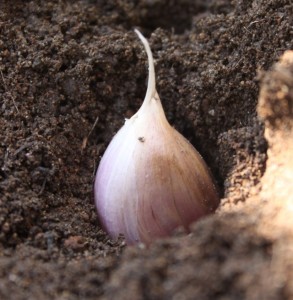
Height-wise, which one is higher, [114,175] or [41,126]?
[41,126]

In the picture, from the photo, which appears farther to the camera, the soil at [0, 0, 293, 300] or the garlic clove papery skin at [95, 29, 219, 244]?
the garlic clove papery skin at [95, 29, 219, 244]

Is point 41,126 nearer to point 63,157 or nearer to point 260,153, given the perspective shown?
point 63,157

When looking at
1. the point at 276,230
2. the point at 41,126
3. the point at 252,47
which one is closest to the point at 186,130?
the point at 252,47

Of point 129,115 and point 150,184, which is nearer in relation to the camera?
point 150,184

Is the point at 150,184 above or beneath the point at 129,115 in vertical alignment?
beneath

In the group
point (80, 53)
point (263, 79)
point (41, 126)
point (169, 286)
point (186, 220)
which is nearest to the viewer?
point (169, 286)
